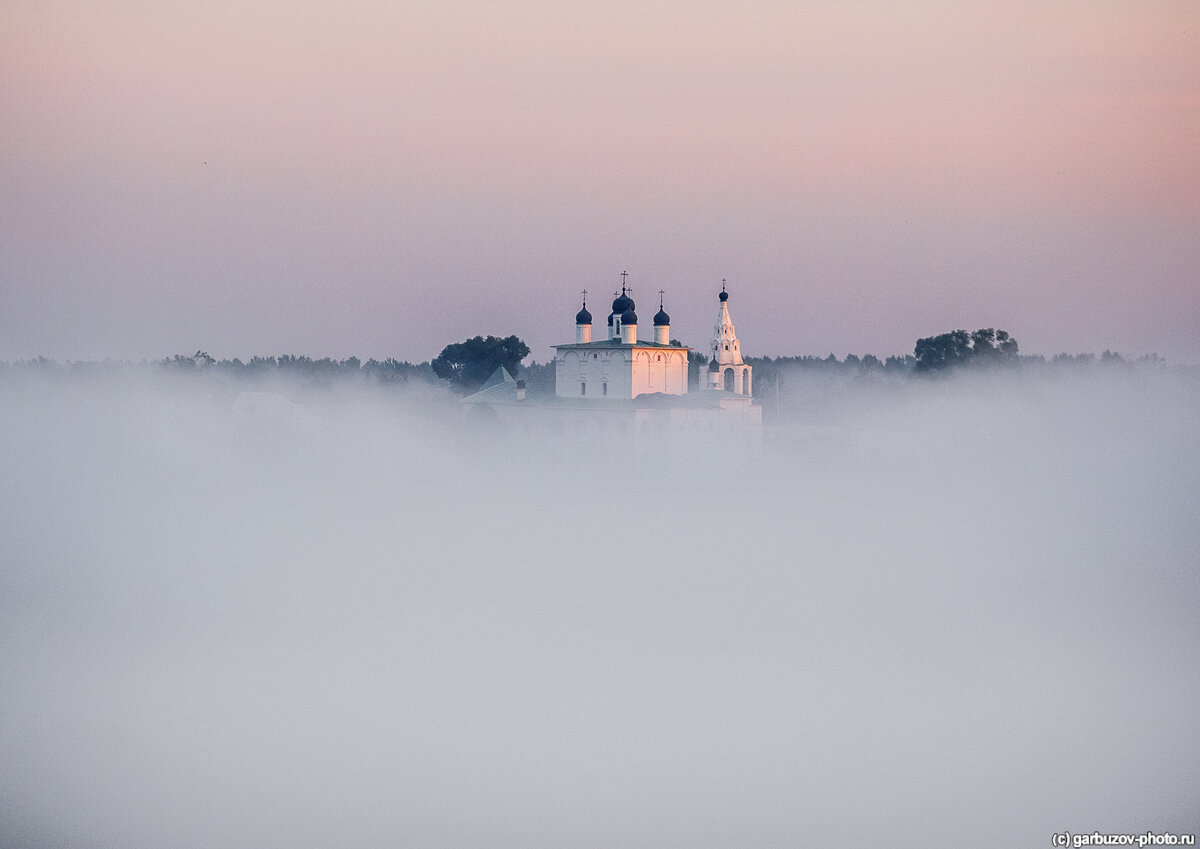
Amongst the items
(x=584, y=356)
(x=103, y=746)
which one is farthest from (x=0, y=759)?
(x=584, y=356)

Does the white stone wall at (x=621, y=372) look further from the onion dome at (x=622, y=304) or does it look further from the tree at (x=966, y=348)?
the tree at (x=966, y=348)

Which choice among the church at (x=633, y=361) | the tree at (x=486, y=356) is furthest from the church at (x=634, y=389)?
the tree at (x=486, y=356)

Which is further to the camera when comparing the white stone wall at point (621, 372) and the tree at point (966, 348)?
the tree at point (966, 348)

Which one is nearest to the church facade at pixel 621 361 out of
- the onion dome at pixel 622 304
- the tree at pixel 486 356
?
the onion dome at pixel 622 304

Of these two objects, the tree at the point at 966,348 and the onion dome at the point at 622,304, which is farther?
the tree at the point at 966,348

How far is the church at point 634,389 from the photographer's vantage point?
32.3m

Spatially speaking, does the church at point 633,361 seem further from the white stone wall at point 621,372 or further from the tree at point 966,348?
the tree at point 966,348

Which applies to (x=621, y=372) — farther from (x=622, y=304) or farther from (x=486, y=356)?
(x=486, y=356)

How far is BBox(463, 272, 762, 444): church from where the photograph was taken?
32281 mm

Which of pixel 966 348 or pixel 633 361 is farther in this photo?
pixel 966 348

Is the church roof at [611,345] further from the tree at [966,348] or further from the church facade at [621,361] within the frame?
the tree at [966,348]

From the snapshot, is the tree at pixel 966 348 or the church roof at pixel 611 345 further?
the tree at pixel 966 348

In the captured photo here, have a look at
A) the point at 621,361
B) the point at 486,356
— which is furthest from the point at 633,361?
the point at 486,356

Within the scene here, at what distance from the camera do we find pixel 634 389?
32656 millimetres
